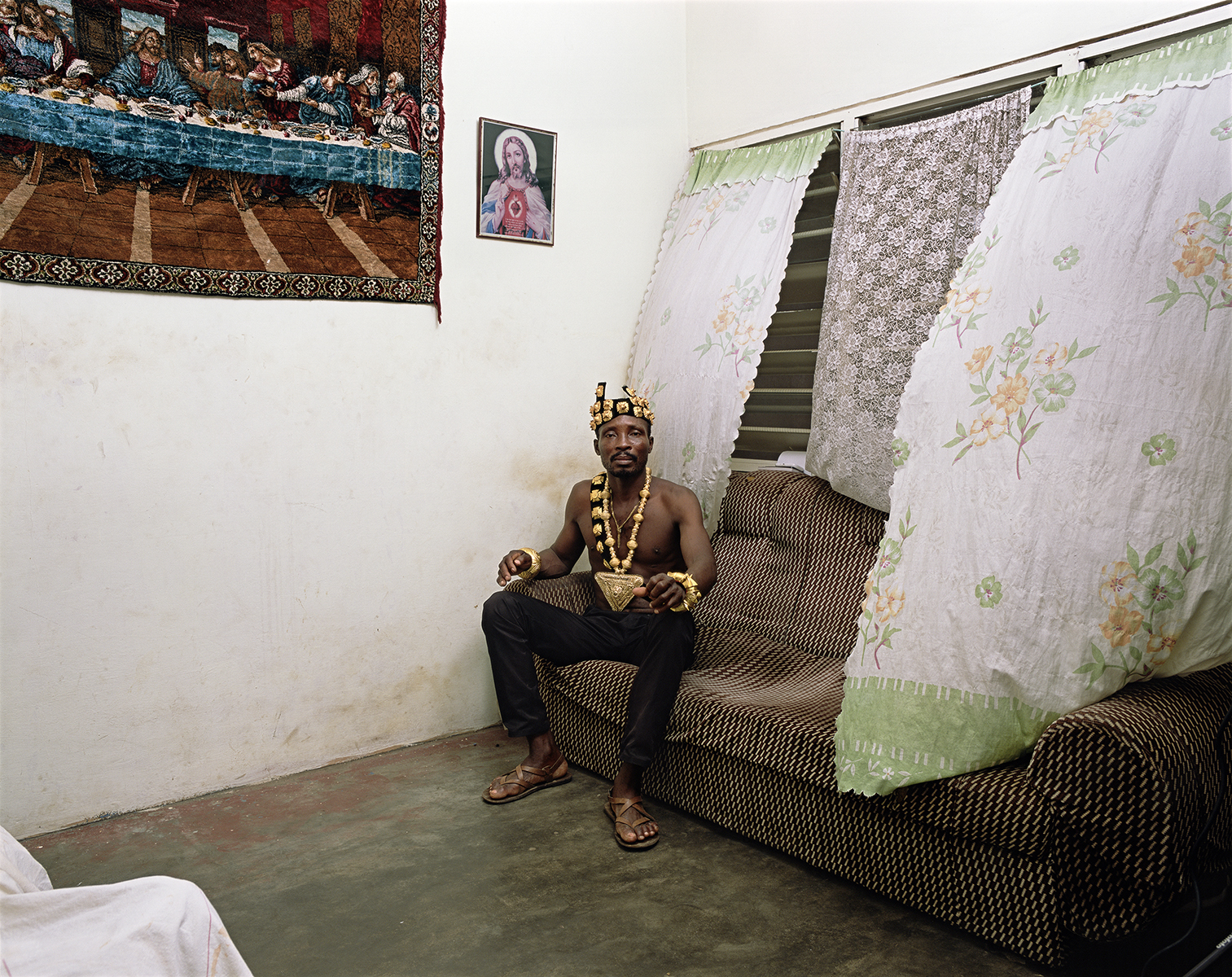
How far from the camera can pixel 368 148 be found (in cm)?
320

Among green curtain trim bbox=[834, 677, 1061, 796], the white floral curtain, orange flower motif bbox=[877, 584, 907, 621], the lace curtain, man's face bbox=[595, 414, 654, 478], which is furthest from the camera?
the white floral curtain

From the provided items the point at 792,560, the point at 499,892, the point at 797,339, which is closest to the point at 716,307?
the point at 797,339

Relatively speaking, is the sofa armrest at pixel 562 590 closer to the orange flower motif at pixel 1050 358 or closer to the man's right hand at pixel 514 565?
the man's right hand at pixel 514 565

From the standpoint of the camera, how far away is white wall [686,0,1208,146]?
9.32ft

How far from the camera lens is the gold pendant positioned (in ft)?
10.3

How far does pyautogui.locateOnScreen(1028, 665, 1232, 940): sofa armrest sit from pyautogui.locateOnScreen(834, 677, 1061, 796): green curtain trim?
0.52 feet

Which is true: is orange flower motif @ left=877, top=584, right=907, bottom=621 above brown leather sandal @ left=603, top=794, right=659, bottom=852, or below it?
above

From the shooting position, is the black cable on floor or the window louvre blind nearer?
the black cable on floor

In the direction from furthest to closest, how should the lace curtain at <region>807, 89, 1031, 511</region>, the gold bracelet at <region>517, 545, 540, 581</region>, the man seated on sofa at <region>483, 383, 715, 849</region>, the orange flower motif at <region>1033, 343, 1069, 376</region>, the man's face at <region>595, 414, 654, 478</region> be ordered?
1. the gold bracelet at <region>517, 545, 540, 581</region>
2. the man's face at <region>595, 414, 654, 478</region>
3. the lace curtain at <region>807, 89, 1031, 511</region>
4. the man seated on sofa at <region>483, 383, 715, 849</region>
5. the orange flower motif at <region>1033, 343, 1069, 376</region>

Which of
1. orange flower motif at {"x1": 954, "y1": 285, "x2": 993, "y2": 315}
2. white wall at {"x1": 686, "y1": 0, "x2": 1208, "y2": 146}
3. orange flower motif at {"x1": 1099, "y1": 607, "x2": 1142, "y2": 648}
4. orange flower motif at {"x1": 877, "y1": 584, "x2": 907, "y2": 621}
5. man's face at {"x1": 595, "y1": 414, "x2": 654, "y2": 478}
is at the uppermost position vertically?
white wall at {"x1": 686, "y1": 0, "x2": 1208, "y2": 146}

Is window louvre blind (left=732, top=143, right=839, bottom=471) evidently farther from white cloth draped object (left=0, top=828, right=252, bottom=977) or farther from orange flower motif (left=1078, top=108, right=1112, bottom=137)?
white cloth draped object (left=0, top=828, right=252, bottom=977)

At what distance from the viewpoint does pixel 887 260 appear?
3156 mm

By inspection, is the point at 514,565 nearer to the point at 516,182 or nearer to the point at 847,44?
the point at 516,182

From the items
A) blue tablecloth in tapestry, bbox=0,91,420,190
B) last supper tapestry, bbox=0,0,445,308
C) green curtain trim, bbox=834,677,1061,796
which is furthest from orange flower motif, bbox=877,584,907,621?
blue tablecloth in tapestry, bbox=0,91,420,190
